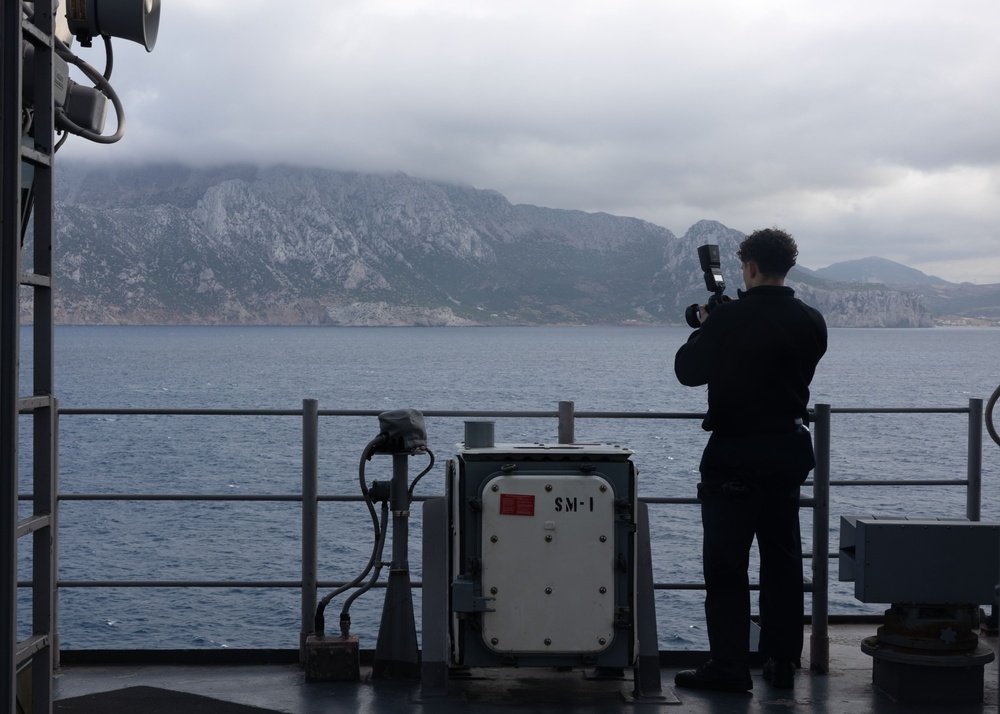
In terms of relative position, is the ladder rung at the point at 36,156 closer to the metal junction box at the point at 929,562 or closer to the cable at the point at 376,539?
the cable at the point at 376,539

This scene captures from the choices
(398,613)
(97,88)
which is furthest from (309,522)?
(97,88)

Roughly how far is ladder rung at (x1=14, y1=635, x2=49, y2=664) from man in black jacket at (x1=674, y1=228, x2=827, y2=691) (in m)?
2.55

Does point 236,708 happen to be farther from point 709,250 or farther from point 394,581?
point 709,250

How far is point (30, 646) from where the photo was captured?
3363 millimetres

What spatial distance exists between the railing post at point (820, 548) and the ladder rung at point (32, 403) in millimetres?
3292

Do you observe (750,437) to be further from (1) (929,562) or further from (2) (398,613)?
(2) (398,613)

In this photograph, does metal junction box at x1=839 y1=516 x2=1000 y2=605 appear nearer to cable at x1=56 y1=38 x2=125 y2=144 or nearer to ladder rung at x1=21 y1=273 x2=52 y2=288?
ladder rung at x1=21 y1=273 x2=52 y2=288

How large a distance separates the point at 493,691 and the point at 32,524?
81.2 inches

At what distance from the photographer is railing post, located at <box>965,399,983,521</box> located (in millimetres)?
5219

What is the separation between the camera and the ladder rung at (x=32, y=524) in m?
3.25

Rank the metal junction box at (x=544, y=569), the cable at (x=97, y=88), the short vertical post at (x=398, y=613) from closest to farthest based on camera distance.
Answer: the cable at (x=97, y=88), the metal junction box at (x=544, y=569), the short vertical post at (x=398, y=613)

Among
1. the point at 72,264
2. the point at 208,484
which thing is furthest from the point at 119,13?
the point at 72,264

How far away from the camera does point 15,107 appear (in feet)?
10.5

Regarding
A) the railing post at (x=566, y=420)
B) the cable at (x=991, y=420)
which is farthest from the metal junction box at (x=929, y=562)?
the railing post at (x=566, y=420)
